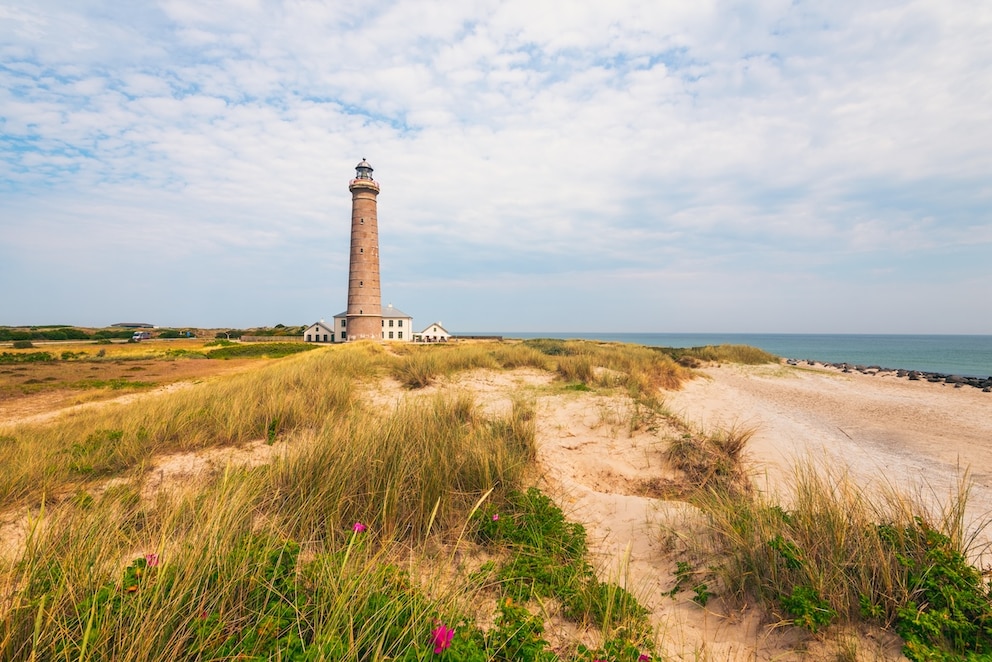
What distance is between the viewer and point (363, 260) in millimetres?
42000

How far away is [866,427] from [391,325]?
51553mm

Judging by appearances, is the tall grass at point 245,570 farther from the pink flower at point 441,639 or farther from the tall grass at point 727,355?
the tall grass at point 727,355

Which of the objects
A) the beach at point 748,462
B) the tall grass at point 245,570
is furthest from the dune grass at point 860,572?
the tall grass at point 245,570

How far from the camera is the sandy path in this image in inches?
256

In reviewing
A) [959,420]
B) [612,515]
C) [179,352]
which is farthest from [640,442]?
[179,352]

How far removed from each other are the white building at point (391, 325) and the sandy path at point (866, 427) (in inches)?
1743

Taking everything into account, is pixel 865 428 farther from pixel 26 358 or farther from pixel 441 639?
pixel 26 358

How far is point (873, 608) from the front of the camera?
2361mm

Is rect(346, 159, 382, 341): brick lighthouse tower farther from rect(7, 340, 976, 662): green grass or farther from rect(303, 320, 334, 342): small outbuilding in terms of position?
rect(7, 340, 976, 662): green grass

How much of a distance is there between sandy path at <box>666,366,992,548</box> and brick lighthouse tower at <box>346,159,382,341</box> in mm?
33507

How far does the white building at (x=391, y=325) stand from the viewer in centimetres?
5428

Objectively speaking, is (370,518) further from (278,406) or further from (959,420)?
(959,420)

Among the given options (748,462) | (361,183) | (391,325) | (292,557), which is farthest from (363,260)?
(292,557)

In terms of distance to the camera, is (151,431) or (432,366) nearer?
(151,431)
